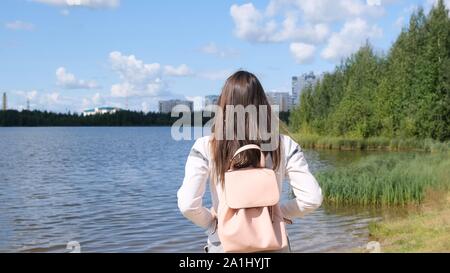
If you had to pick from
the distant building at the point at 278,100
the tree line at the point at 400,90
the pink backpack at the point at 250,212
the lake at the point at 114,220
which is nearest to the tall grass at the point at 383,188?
the lake at the point at 114,220

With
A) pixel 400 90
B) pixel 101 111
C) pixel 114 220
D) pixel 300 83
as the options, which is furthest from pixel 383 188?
pixel 101 111

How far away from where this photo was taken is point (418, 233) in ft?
31.4

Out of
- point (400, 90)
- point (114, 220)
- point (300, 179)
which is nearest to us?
point (300, 179)

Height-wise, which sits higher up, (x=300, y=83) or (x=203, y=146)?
(x=300, y=83)

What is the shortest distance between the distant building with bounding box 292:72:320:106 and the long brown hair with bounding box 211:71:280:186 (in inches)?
2379

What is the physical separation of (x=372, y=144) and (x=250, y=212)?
148 ft

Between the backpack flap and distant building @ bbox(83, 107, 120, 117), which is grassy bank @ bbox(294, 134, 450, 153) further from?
distant building @ bbox(83, 107, 120, 117)

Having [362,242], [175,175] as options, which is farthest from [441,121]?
[362,242]

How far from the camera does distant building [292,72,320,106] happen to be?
65562 millimetres

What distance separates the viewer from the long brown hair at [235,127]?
310cm

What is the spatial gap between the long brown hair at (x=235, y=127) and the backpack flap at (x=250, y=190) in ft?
0.22

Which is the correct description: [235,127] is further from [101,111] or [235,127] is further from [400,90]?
[101,111]
